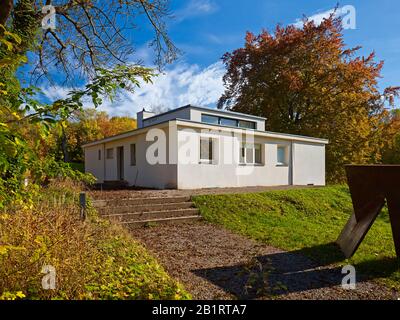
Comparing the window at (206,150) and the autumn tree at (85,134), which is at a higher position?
the autumn tree at (85,134)

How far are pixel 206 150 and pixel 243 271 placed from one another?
1030cm

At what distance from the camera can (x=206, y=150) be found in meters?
14.7

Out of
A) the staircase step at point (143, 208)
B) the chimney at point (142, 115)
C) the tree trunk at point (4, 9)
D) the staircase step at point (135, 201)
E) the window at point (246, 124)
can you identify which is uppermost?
the chimney at point (142, 115)

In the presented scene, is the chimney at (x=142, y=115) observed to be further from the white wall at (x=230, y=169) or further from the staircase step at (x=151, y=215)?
the staircase step at (x=151, y=215)

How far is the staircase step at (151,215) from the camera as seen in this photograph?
8.15 m

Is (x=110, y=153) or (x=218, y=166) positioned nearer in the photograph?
(x=218, y=166)

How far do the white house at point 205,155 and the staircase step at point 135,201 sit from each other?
3.30 meters

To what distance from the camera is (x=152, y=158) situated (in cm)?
1442

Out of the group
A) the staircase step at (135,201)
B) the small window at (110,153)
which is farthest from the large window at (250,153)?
the small window at (110,153)

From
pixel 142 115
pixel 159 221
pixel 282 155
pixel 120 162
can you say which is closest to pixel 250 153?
pixel 282 155

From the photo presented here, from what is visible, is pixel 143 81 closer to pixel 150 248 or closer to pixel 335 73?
pixel 150 248

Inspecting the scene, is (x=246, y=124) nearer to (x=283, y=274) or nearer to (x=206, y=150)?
(x=206, y=150)

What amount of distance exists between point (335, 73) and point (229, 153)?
1552cm

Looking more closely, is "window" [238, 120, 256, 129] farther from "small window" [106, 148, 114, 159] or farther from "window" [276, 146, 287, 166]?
"small window" [106, 148, 114, 159]
